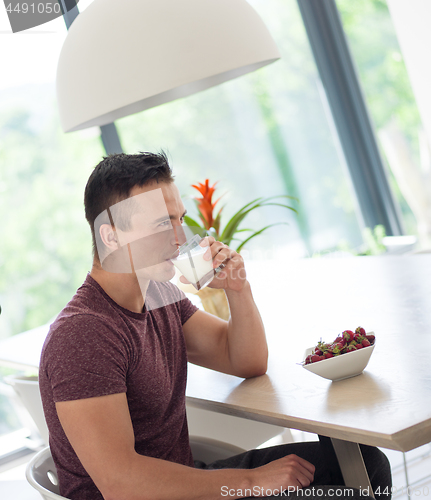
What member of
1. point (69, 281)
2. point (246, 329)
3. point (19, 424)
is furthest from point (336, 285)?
point (19, 424)

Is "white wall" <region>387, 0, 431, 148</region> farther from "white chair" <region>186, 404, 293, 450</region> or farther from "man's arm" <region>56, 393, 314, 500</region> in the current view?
"man's arm" <region>56, 393, 314, 500</region>

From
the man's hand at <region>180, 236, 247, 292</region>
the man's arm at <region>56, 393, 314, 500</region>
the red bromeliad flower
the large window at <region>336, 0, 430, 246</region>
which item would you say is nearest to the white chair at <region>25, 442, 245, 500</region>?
the man's arm at <region>56, 393, 314, 500</region>

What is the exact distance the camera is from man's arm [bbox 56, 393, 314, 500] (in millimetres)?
878

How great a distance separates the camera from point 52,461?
110 centimetres

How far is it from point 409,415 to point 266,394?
320mm

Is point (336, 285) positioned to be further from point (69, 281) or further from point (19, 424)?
point (19, 424)

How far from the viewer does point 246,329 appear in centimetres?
124

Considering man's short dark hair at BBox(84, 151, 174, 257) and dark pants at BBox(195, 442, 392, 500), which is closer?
dark pants at BBox(195, 442, 392, 500)

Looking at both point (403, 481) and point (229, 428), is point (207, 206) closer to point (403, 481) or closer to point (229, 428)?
point (229, 428)

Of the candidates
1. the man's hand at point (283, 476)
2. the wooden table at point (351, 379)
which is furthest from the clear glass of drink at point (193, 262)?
the man's hand at point (283, 476)

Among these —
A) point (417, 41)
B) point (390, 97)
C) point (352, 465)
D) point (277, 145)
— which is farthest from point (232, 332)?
point (390, 97)

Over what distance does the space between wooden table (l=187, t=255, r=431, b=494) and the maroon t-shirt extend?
0.10 m

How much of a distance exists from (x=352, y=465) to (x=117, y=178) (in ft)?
2.27

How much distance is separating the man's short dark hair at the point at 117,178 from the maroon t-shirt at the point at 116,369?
0.51ft
